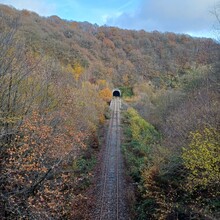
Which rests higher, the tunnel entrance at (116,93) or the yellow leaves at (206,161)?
the tunnel entrance at (116,93)

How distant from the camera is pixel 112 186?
19766 mm

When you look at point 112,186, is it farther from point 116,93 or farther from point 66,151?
point 116,93

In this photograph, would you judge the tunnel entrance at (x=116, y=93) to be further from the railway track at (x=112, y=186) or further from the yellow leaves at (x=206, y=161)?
the yellow leaves at (x=206, y=161)

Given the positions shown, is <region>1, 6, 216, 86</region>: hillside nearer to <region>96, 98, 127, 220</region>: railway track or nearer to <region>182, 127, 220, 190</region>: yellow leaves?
<region>96, 98, 127, 220</region>: railway track

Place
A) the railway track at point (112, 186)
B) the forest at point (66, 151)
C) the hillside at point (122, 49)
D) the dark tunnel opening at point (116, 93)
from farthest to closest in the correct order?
1. the hillside at point (122, 49)
2. the dark tunnel opening at point (116, 93)
3. the railway track at point (112, 186)
4. the forest at point (66, 151)

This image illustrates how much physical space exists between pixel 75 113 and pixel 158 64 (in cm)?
8962

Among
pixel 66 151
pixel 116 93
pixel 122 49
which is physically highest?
pixel 122 49

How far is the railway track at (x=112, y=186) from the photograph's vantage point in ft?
52.6

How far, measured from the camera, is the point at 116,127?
41688 millimetres

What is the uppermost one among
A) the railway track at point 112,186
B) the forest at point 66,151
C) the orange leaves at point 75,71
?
the orange leaves at point 75,71

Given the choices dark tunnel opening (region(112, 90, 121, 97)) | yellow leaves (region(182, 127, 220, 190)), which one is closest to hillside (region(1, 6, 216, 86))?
dark tunnel opening (region(112, 90, 121, 97))

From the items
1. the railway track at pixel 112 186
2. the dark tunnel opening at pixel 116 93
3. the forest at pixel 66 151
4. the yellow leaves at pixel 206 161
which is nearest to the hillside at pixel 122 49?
the dark tunnel opening at pixel 116 93

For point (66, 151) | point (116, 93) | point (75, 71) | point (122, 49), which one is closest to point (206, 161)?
point (66, 151)

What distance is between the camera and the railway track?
1605cm
